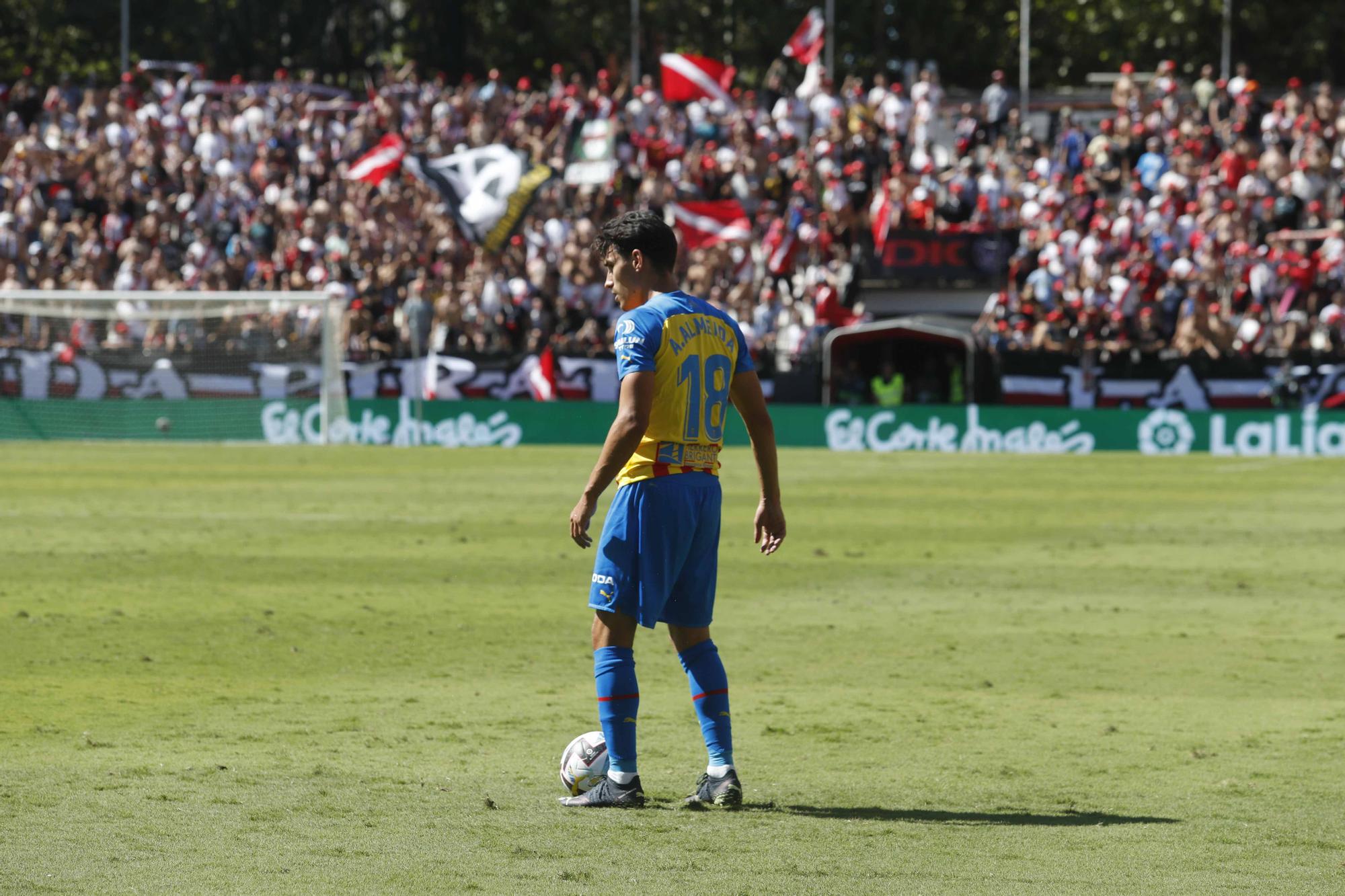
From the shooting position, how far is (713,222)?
33625 mm

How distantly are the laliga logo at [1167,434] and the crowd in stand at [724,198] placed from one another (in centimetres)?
125

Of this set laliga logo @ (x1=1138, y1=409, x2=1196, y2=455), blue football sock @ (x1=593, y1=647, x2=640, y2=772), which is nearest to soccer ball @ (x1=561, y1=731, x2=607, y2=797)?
blue football sock @ (x1=593, y1=647, x2=640, y2=772)

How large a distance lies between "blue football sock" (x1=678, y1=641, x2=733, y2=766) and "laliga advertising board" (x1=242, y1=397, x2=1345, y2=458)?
76.0 feet

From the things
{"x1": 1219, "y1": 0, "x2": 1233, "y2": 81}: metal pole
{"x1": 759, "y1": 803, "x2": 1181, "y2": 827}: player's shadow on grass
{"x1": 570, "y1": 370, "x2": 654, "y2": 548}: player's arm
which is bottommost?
{"x1": 759, "y1": 803, "x2": 1181, "y2": 827}: player's shadow on grass

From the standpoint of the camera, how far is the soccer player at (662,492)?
6270mm

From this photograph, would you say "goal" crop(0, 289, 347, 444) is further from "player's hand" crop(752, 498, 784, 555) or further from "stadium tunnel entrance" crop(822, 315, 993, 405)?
"player's hand" crop(752, 498, 784, 555)

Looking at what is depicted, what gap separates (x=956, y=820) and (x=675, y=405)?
1.77 meters

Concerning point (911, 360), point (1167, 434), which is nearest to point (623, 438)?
point (1167, 434)

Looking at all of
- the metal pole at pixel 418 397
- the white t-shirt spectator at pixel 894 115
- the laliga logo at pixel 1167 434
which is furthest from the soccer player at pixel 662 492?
the white t-shirt spectator at pixel 894 115

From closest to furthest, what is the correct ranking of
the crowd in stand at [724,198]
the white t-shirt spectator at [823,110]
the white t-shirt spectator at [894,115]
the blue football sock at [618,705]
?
1. the blue football sock at [618,705]
2. the crowd in stand at [724,198]
3. the white t-shirt spectator at [894,115]
4. the white t-shirt spectator at [823,110]

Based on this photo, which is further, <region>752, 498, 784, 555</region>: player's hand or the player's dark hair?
<region>752, 498, 784, 555</region>: player's hand

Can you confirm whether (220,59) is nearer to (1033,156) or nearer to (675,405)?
(1033,156)

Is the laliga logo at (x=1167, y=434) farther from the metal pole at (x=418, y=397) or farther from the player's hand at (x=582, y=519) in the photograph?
the player's hand at (x=582, y=519)

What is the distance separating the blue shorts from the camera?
6.27 meters
